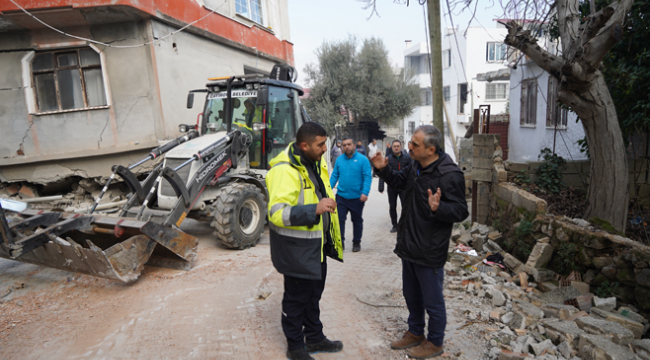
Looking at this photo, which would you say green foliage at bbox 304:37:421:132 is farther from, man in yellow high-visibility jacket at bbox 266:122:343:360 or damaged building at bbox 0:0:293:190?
man in yellow high-visibility jacket at bbox 266:122:343:360

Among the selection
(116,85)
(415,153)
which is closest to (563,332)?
(415,153)

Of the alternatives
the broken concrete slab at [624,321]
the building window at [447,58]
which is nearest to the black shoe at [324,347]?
the broken concrete slab at [624,321]

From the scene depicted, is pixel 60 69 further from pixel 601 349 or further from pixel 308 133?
pixel 601 349

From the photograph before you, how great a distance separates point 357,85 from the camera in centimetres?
2317

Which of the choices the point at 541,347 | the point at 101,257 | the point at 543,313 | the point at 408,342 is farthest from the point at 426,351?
the point at 101,257

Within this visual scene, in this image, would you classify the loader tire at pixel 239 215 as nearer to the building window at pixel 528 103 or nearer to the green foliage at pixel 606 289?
the green foliage at pixel 606 289

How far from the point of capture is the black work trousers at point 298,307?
2.90 meters

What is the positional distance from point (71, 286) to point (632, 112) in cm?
873

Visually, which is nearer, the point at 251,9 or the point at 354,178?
the point at 354,178

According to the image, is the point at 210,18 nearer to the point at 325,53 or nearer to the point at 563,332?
the point at 563,332

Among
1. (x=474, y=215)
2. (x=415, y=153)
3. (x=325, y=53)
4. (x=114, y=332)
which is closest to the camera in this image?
(x=415, y=153)

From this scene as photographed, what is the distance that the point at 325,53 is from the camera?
77.2ft

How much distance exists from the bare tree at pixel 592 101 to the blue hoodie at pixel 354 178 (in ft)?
9.01

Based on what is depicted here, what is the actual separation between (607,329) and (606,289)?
47.7 inches
